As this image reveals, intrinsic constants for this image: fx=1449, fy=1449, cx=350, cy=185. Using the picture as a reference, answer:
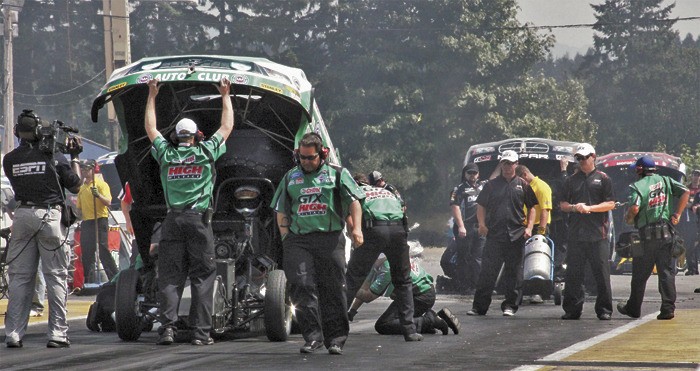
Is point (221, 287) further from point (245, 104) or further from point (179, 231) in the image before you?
point (245, 104)

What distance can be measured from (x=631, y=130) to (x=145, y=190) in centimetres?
7738

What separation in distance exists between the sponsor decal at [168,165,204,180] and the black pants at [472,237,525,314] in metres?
4.60

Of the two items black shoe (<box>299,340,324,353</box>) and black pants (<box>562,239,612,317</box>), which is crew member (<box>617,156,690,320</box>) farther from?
black shoe (<box>299,340,324,353</box>)

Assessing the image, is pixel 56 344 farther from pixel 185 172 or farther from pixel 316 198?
pixel 316 198

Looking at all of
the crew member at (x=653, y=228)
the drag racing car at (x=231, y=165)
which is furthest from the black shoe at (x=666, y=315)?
the drag racing car at (x=231, y=165)

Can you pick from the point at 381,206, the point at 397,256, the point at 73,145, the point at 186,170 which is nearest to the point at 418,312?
the point at 397,256

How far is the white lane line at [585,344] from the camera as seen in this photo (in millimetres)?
10121

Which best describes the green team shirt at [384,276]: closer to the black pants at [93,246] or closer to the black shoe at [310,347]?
the black shoe at [310,347]

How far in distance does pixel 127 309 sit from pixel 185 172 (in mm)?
1391

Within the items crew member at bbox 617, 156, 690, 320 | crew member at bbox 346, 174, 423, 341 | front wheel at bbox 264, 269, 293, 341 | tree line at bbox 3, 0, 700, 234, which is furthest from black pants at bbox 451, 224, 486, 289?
tree line at bbox 3, 0, 700, 234

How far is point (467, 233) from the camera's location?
20.9 meters

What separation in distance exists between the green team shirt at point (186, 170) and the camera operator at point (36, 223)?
2.43 feet

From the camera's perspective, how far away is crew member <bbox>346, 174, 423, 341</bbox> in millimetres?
12734

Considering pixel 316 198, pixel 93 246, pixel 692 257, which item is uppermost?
pixel 316 198
